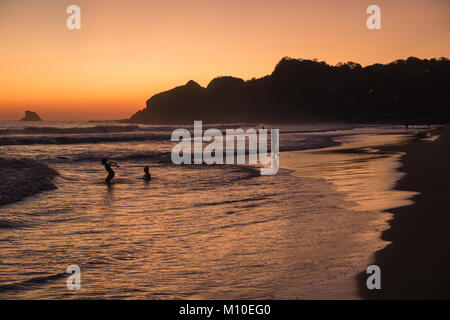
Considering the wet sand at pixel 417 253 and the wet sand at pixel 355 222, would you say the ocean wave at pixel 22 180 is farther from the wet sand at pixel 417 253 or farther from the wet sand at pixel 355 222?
the wet sand at pixel 417 253

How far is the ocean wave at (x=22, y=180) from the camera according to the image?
544 inches

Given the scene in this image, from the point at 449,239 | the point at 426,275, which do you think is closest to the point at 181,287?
the point at 426,275

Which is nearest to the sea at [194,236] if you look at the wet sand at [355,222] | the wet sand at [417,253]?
the wet sand at [355,222]

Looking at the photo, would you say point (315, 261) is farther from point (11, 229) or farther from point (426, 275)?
point (11, 229)

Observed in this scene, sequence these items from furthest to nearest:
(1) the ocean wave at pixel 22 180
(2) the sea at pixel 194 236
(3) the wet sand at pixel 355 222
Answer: (1) the ocean wave at pixel 22 180 < (2) the sea at pixel 194 236 < (3) the wet sand at pixel 355 222

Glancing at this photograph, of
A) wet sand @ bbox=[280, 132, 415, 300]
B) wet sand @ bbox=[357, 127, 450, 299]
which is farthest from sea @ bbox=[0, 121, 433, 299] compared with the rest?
wet sand @ bbox=[357, 127, 450, 299]

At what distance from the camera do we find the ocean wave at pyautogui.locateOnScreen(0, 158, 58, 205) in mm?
13807

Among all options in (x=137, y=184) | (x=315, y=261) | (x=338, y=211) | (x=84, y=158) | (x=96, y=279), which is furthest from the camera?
(x=84, y=158)

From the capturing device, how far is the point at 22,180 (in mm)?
16547

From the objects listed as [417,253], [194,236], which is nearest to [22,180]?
[194,236]

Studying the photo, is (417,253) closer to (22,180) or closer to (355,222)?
(355,222)
